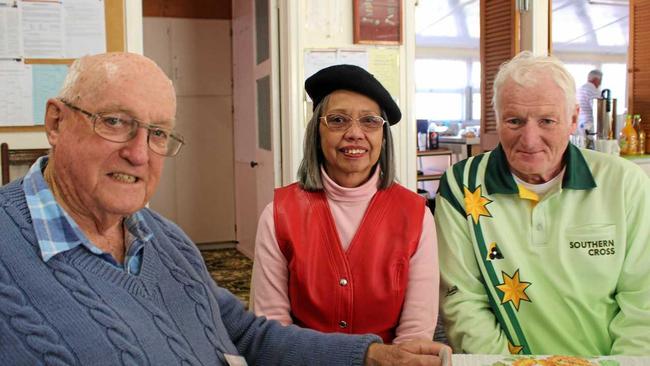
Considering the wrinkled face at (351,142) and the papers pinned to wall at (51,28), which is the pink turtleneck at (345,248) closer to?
the wrinkled face at (351,142)

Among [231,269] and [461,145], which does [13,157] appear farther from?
[461,145]

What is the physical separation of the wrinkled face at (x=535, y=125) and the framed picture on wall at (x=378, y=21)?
2.23 metres

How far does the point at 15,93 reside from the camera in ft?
10.3

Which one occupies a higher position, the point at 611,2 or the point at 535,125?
the point at 611,2

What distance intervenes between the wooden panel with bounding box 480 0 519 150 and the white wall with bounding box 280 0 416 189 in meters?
1.24

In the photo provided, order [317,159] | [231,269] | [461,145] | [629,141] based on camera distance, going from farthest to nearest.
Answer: [461,145]
[231,269]
[629,141]
[317,159]

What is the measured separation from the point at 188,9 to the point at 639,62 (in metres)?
3.91

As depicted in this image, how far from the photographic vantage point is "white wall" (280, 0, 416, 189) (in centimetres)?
374

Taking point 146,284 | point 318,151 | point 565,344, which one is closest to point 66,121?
point 146,284

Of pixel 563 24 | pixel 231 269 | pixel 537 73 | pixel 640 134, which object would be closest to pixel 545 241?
pixel 537 73

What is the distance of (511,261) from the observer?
1.62 metres

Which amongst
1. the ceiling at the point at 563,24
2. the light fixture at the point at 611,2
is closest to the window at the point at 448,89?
the ceiling at the point at 563,24

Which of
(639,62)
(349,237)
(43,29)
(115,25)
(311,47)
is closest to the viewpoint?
(349,237)

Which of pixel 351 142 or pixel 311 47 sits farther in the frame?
pixel 311 47
